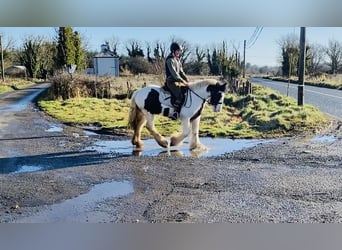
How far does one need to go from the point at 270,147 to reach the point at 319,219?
0.49 m

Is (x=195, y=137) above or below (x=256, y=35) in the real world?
below

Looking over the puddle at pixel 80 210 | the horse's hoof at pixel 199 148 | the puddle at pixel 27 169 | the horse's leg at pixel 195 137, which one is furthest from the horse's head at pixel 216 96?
the puddle at pixel 27 169

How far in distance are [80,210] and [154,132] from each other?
2.01 ft

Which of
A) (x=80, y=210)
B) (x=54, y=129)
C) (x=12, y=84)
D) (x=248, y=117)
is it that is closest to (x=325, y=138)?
(x=248, y=117)

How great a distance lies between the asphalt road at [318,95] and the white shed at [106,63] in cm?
82

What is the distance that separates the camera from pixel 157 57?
2.44m

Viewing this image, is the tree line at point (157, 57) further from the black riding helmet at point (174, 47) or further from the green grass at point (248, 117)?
the green grass at point (248, 117)

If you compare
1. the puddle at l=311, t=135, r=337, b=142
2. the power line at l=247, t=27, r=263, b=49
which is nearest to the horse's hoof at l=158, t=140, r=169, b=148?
the power line at l=247, t=27, r=263, b=49

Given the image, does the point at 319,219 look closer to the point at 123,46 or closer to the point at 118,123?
the point at 118,123

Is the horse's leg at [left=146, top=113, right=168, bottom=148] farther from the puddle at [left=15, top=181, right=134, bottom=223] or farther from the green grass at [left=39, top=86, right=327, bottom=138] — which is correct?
the puddle at [left=15, top=181, right=134, bottom=223]

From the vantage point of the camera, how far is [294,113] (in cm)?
249

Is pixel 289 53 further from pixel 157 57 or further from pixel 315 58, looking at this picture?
pixel 157 57

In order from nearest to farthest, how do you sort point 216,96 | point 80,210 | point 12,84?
1. point 80,210
2. point 216,96
3. point 12,84

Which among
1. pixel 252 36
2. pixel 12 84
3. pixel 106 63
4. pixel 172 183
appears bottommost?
pixel 172 183
